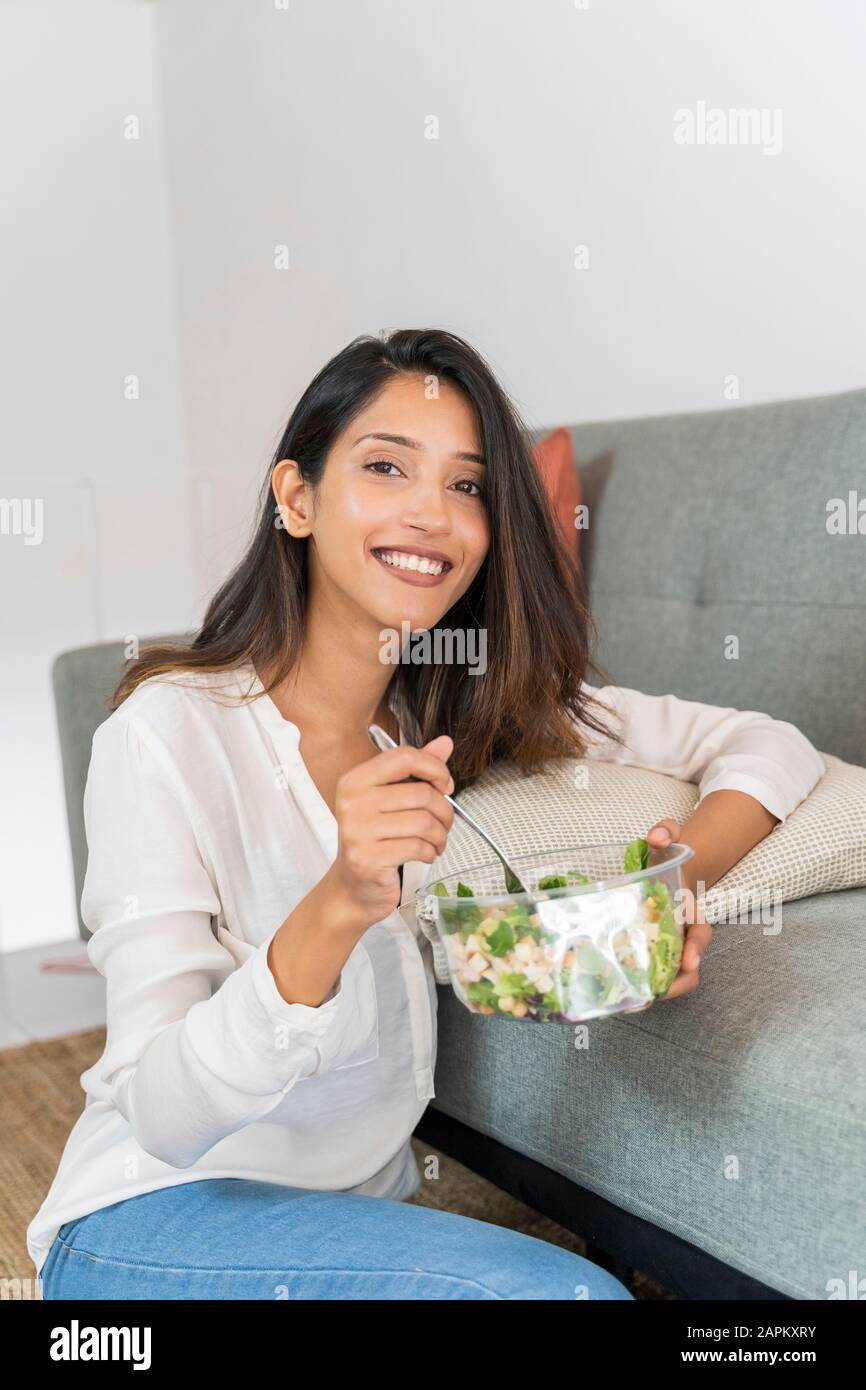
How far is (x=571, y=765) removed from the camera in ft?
4.59

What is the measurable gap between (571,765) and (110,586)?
2.84 meters

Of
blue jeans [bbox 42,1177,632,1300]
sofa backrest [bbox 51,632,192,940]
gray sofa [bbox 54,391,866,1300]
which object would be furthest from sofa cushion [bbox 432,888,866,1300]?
sofa backrest [bbox 51,632,192,940]

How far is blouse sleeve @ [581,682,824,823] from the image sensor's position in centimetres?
132

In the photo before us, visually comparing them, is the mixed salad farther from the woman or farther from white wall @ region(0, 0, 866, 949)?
white wall @ region(0, 0, 866, 949)

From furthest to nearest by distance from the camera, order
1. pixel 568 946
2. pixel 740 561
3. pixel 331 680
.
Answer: pixel 740 561 → pixel 331 680 → pixel 568 946

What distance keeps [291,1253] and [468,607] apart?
Answer: 2.13ft

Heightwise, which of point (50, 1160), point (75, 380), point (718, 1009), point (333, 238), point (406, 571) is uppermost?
point (333, 238)

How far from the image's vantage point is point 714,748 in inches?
57.3

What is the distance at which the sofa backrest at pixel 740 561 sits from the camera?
1692mm

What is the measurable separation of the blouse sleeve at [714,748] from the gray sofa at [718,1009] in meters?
0.12

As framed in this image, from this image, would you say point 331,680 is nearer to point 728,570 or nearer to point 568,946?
point 568,946

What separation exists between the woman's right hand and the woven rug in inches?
35.9

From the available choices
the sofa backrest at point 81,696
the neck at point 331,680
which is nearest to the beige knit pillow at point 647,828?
the neck at point 331,680

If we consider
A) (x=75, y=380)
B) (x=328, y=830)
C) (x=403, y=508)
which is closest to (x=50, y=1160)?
(x=328, y=830)
